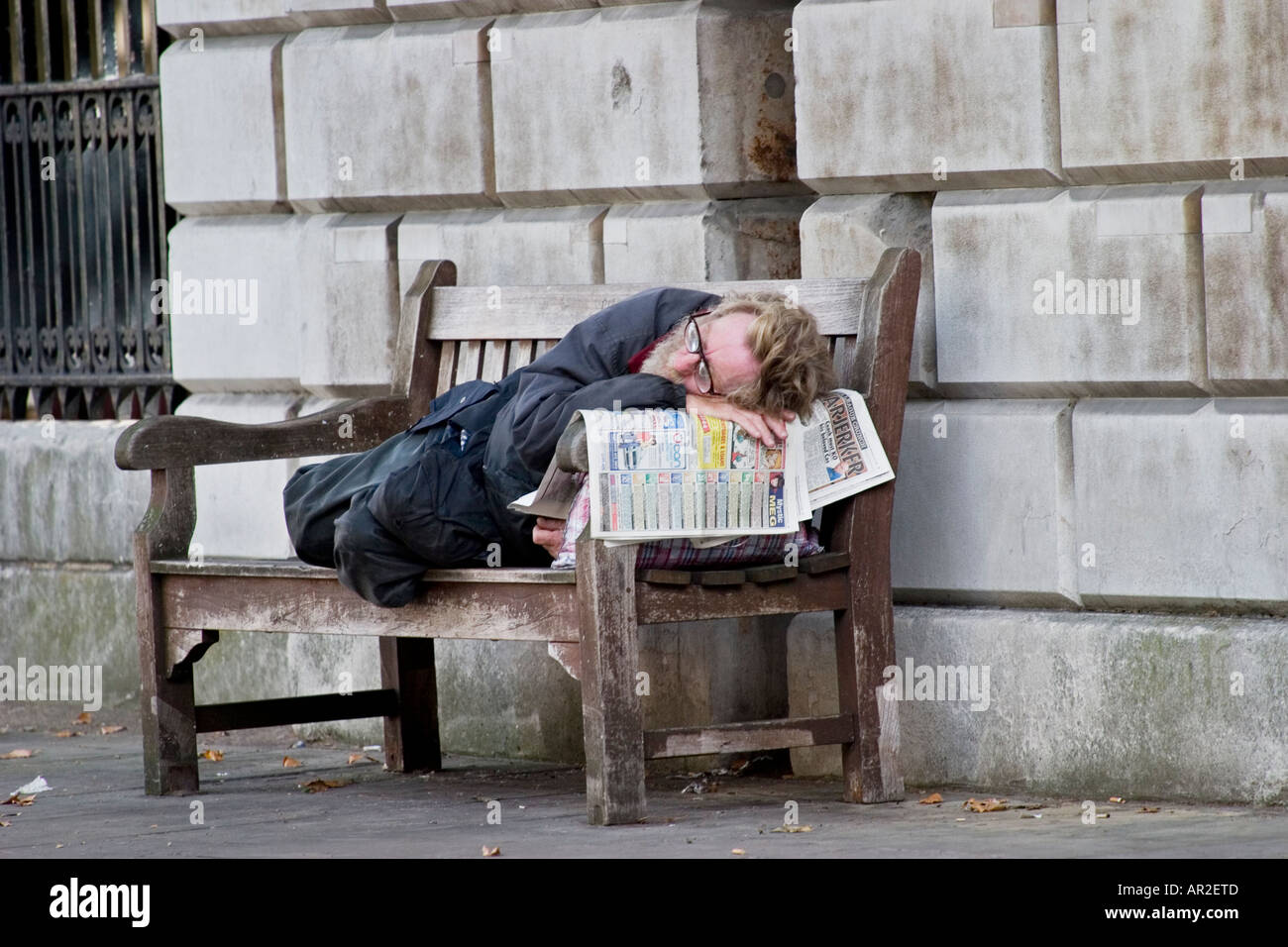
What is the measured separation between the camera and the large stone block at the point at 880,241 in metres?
5.44

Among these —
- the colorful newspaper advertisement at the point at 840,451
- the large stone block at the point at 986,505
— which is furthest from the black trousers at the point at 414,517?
the large stone block at the point at 986,505

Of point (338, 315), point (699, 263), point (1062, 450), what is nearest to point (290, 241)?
point (338, 315)

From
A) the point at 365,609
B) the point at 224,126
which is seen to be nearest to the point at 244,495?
the point at 224,126

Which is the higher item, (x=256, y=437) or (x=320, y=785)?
(x=256, y=437)

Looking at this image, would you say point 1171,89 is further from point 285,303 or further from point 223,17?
point 223,17

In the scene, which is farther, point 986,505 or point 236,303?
point 236,303

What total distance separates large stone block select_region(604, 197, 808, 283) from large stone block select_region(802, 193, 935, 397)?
11.5 inches

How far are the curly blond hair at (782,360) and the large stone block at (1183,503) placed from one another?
73cm

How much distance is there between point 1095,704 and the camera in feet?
16.7

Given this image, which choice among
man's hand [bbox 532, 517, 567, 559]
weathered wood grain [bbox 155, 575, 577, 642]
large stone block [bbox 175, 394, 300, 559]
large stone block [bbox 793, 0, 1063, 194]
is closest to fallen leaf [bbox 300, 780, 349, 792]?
weathered wood grain [bbox 155, 575, 577, 642]

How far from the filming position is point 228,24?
685cm

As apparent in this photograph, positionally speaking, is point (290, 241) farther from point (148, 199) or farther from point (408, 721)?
point (408, 721)

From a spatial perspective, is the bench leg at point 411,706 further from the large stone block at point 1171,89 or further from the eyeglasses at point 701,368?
the large stone block at point 1171,89

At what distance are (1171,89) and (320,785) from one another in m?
2.78
